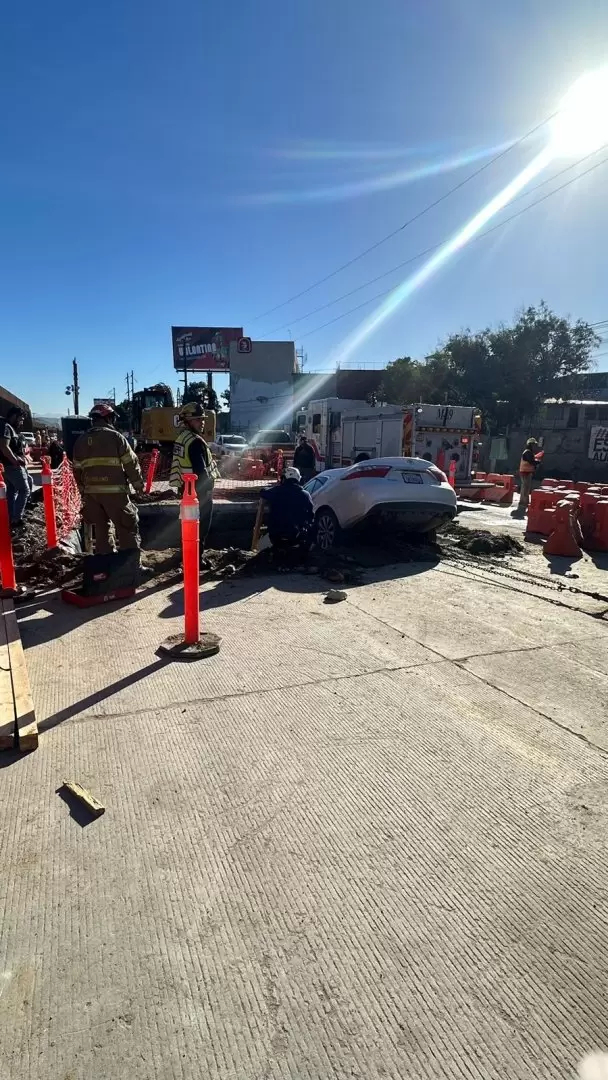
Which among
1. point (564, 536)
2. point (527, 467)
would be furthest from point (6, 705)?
point (527, 467)

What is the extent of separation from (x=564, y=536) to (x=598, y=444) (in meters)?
19.6

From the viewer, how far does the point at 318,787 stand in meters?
2.77

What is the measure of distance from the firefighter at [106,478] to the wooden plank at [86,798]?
10.4 feet

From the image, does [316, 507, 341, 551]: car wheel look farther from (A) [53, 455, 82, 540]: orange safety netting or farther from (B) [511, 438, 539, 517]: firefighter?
(B) [511, 438, 539, 517]: firefighter

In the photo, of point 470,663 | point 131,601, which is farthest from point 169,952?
point 131,601

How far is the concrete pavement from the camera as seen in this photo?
1.65 metres

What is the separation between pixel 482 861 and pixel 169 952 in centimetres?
119

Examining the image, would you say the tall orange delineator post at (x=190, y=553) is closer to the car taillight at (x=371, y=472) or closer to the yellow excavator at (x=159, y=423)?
the car taillight at (x=371, y=472)

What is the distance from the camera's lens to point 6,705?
327cm

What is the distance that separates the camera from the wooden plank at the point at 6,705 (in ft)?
9.94

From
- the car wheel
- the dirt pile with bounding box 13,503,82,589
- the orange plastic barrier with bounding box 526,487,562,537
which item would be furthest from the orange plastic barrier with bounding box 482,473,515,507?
the dirt pile with bounding box 13,503,82,589

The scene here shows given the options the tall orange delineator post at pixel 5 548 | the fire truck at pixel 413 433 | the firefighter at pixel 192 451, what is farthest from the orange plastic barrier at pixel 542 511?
the tall orange delineator post at pixel 5 548

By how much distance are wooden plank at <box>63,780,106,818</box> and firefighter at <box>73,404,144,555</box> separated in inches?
125

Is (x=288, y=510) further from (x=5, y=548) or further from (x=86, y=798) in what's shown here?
(x=86, y=798)
